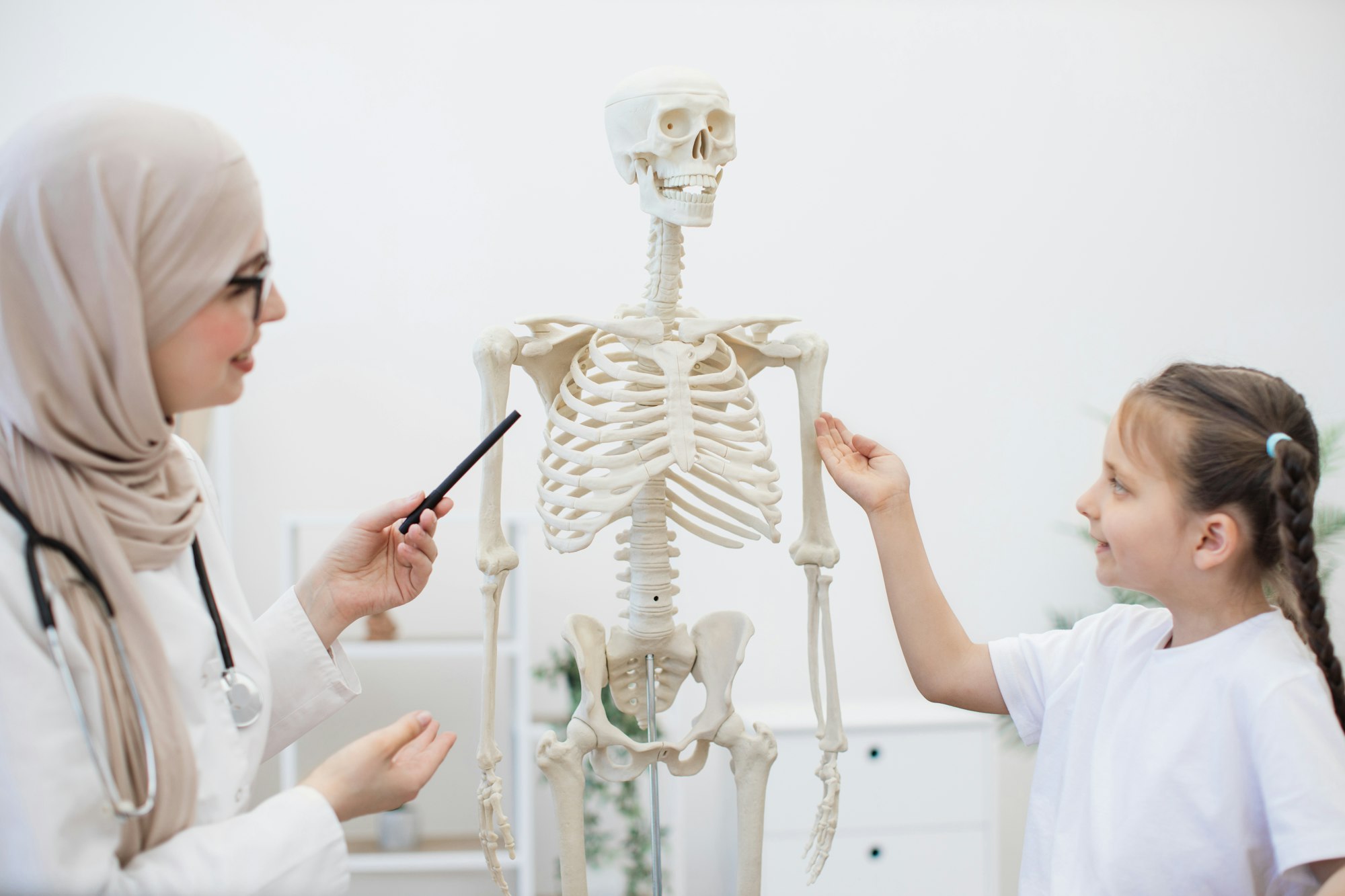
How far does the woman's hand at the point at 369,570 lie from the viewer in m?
1.36

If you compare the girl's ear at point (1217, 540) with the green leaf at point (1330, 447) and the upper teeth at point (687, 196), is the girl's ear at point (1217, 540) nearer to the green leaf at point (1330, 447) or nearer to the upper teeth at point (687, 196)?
the upper teeth at point (687, 196)

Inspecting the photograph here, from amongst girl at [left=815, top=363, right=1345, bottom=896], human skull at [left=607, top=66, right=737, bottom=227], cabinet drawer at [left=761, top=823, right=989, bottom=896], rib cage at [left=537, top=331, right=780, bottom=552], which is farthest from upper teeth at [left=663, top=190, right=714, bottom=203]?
cabinet drawer at [left=761, top=823, right=989, bottom=896]

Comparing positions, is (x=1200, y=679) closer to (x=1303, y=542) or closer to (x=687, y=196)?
(x=1303, y=542)

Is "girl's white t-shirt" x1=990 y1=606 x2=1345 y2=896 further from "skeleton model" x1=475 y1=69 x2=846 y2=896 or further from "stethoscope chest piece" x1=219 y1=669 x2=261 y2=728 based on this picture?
"stethoscope chest piece" x1=219 y1=669 x2=261 y2=728

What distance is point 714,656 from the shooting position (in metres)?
1.75

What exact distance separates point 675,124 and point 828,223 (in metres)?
1.61

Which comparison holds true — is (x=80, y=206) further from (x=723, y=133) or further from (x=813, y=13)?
(x=813, y=13)

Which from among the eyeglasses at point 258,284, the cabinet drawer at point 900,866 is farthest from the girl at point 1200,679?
the cabinet drawer at point 900,866

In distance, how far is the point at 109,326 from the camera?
0.87m

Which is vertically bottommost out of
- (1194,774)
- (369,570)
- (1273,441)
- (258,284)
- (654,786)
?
(654,786)

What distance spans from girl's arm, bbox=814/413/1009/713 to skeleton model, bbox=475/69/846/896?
0.63 feet

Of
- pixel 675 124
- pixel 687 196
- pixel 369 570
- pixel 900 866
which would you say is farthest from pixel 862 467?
pixel 900 866

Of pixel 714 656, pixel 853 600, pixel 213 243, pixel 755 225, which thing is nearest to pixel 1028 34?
pixel 755 225

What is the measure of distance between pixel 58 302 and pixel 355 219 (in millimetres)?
2216
